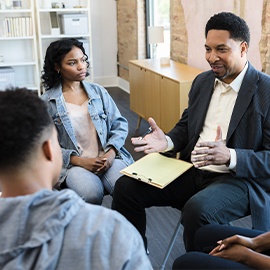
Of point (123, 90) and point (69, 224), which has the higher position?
point (69, 224)

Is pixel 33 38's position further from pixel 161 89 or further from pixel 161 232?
pixel 161 232

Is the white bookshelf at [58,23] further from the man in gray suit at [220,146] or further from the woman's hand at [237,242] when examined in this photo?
the woman's hand at [237,242]

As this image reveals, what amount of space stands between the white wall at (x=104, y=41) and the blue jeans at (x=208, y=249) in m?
6.02

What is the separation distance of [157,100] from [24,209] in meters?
A: 3.41

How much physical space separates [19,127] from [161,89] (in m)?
3.29

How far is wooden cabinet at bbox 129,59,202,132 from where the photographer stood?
3.79m

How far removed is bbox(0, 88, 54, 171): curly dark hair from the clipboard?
42.8 inches

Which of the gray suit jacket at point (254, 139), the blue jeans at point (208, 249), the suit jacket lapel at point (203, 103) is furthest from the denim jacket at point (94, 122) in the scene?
the blue jeans at point (208, 249)

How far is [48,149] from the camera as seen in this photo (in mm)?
1023

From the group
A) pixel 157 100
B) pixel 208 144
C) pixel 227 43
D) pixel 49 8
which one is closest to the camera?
pixel 208 144

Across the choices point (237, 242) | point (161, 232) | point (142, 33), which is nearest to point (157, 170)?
point (237, 242)

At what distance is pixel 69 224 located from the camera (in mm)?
970

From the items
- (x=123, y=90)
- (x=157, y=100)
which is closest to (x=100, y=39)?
(x=123, y=90)

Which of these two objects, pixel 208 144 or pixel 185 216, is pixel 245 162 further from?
pixel 185 216
